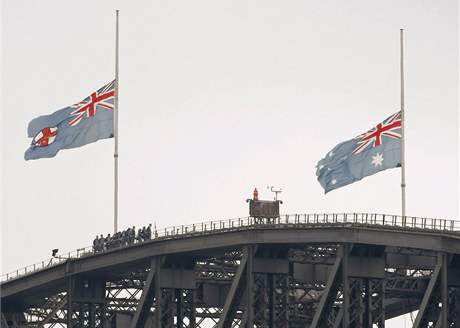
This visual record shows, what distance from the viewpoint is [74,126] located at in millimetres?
165500

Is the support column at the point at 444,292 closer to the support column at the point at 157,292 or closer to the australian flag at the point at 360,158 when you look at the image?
the australian flag at the point at 360,158

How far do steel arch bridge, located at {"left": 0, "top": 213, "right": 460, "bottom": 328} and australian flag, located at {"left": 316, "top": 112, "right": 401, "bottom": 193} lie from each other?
8.50 feet

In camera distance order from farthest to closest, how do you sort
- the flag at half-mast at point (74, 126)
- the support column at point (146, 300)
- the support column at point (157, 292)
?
the flag at half-mast at point (74, 126) < the support column at point (146, 300) < the support column at point (157, 292)

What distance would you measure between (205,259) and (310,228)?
13.9 metres

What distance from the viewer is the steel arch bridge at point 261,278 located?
14712 centimetres

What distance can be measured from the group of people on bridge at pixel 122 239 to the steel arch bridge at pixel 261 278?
1.03 meters

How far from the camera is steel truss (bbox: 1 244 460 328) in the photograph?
149 meters

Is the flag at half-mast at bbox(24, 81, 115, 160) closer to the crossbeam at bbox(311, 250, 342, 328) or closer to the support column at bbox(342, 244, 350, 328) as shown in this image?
the crossbeam at bbox(311, 250, 342, 328)

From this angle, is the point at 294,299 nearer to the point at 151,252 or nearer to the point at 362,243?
the point at 151,252

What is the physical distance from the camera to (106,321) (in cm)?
18088

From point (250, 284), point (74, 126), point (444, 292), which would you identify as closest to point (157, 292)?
point (250, 284)

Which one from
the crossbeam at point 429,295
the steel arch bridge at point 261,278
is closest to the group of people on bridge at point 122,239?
the steel arch bridge at point 261,278

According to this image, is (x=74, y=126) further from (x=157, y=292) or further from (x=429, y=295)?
(x=429, y=295)

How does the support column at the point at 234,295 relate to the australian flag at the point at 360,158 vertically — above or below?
below
